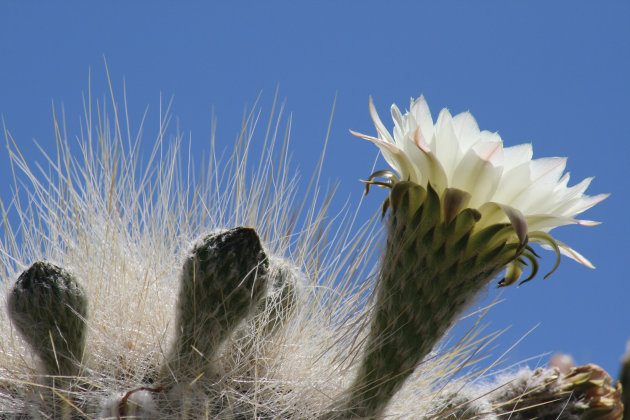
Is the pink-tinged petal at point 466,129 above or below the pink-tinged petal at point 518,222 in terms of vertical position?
above

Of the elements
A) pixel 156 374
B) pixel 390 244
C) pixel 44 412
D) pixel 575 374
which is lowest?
pixel 44 412

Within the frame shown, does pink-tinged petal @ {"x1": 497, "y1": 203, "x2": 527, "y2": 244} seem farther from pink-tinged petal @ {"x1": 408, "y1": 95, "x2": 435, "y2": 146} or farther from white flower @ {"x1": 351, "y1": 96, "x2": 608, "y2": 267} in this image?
pink-tinged petal @ {"x1": 408, "y1": 95, "x2": 435, "y2": 146}

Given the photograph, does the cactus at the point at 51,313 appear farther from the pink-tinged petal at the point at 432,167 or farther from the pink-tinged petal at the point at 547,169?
the pink-tinged petal at the point at 547,169

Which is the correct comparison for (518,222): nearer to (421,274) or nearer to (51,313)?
(421,274)

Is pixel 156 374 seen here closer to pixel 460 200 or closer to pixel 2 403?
pixel 2 403

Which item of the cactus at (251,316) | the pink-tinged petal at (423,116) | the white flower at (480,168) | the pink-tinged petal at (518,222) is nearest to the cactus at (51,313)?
the cactus at (251,316)

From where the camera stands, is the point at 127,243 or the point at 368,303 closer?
the point at 368,303

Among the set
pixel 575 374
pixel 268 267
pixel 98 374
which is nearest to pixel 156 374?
pixel 98 374
